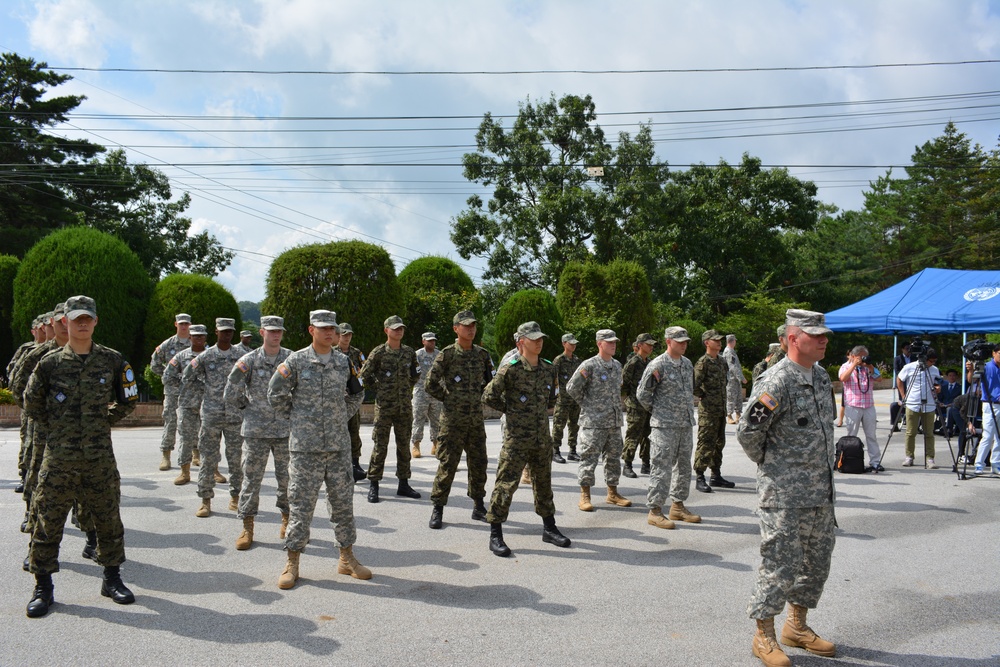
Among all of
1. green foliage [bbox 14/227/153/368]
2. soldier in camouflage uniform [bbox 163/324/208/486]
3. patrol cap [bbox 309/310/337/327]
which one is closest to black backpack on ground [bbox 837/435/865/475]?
patrol cap [bbox 309/310/337/327]

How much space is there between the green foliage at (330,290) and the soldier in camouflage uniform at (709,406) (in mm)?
9856

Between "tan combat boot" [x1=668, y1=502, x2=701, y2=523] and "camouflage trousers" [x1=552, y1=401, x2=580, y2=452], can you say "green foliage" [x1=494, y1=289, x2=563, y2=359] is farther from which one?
"tan combat boot" [x1=668, y1=502, x2=701, y2=523]

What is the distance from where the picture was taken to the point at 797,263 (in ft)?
129

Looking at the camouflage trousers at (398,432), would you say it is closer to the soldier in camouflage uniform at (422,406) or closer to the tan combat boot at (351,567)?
the tan combat boot at (351,567)

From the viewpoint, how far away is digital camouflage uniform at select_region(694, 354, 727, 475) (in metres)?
9.33

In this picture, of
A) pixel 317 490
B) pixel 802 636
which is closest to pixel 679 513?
pixel 802 636

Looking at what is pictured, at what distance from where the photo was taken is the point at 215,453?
25.6ft

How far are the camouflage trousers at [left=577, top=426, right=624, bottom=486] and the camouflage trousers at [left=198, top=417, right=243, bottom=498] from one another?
379 centimetres

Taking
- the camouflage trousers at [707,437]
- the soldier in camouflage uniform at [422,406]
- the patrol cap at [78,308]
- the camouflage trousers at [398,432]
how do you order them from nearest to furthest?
the patrol cap at [78,308] → the camouflage trousers at [398,432] → the camouflage trousers at [707,437] → the soldier in camouflage uniform at [422,406]

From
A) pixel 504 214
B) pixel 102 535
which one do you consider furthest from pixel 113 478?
pixel 504 214

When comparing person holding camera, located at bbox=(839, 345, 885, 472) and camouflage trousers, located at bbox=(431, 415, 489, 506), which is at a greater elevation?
A: person holding camera, located at bbox=(839, 345, 885, 472)

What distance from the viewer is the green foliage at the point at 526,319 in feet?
68.3

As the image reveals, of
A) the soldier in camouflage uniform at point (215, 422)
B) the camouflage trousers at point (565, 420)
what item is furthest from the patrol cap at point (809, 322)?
the camouflage trousers at point (565, 420)

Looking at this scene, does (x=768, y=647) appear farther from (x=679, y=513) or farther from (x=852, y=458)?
(x=852, y=458)
